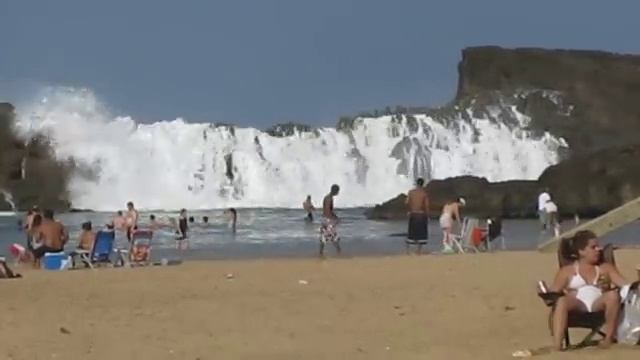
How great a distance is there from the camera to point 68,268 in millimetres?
19734

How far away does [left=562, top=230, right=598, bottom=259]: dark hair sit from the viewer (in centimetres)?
921

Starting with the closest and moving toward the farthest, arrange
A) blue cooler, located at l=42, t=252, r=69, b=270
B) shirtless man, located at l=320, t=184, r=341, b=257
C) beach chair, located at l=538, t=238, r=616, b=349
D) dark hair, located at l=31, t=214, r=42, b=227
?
1. beach chair, located at l=538, t=238, r=616, b=349
2. blue cooler, located at l=42, t=252, r=69, b=270
3. dark hair, located at l=31, t=214, r=42, b=227
4. shirtless man, located at l=320, t=184, r=341, b=257

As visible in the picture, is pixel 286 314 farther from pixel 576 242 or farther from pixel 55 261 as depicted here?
pixel 55 261

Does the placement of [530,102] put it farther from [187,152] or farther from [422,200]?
[422,200]

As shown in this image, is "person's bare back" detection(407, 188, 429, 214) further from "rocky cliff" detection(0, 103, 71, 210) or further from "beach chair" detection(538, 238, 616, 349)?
"rocky cliff" detection(0, 103, 71, 210)

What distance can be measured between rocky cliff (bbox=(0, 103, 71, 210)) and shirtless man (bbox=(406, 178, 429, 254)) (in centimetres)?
6976

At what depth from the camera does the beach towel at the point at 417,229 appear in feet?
75.3

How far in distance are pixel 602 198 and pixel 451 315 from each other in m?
64.9

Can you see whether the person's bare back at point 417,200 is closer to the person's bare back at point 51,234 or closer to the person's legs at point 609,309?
the person's bare back at point 51,234

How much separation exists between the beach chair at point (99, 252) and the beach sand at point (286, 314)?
6.43 ft

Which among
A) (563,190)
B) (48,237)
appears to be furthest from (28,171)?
(48,237)

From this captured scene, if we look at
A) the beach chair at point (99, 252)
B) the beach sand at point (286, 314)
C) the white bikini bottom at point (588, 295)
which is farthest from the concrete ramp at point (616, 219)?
the beach chair at point (99, 252)

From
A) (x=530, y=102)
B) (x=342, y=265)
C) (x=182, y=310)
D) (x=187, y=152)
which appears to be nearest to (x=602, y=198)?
(x=187, y=152)

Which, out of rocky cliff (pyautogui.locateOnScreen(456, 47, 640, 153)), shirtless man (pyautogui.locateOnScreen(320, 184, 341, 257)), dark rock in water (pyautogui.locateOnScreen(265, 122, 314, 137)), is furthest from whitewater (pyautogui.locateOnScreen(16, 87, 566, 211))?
shirtless man (pyautogui.locateOnScreen(320, 184, 341, 257))
